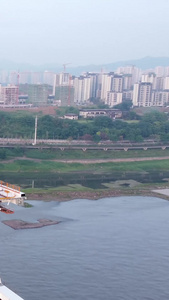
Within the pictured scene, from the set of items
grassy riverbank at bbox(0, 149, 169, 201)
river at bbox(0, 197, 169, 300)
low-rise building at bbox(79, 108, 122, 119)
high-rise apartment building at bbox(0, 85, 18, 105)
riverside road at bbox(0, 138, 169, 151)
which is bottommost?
river at bbox(0, 197, 169, 300)

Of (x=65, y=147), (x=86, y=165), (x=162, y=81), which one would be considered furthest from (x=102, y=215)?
(x=162, y=81)

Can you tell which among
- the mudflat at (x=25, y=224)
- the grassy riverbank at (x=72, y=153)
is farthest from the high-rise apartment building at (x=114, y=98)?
the mudflat at (x=25, y=224)

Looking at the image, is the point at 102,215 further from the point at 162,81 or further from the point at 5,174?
the point at 162,81

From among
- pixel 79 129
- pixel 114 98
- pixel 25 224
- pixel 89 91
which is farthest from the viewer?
pixel 89 91

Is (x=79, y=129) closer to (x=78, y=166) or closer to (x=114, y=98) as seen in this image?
(x=78, y=166)

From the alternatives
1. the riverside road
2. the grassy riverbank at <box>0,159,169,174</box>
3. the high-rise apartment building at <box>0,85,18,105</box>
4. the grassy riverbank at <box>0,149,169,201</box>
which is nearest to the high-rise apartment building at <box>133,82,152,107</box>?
the high-rise apartment building at <box>0,85,18,105</box>

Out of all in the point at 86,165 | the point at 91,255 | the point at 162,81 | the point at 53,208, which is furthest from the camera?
the point at 162,81

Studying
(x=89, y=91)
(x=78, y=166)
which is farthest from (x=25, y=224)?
(x=89, y=91)

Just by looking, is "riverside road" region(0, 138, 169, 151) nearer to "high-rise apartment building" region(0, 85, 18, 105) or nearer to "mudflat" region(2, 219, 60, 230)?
"mudflat" region(2, 219, 60, 230)
